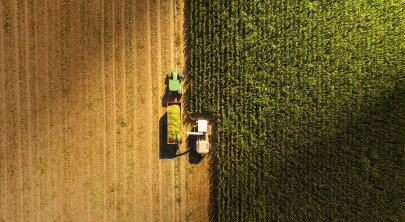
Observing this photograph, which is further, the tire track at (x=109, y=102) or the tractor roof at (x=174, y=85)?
the tire track at (x=109, y=102)

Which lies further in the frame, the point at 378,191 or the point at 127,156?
the point at 127,156

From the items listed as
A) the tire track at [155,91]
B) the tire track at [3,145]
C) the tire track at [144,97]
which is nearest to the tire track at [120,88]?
the tire track at [144,97]

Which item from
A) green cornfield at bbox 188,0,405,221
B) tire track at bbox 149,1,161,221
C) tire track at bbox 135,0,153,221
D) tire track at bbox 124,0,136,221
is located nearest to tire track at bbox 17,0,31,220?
tire track at bbox 124,0,136,221

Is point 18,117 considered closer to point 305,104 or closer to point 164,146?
point 164,146

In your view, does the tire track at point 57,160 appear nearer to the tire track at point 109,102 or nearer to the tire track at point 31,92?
the tire track at point 31,92

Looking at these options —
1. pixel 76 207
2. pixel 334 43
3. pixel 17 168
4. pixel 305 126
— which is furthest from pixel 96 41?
pixel 334 43

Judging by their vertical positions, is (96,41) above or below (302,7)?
below

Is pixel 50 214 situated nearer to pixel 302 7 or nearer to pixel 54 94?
pixel 54 94
